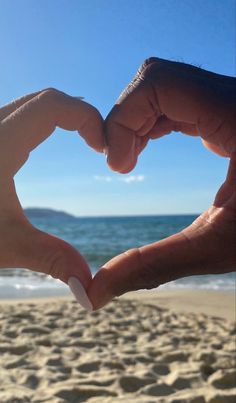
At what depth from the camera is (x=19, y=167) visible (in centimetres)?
143

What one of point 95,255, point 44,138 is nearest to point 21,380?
point 44,138

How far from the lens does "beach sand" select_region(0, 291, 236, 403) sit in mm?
3152

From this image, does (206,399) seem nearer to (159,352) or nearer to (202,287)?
(159,352)

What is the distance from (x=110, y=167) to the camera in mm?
1603

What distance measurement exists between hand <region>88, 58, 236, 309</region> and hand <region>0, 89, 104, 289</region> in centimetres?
12

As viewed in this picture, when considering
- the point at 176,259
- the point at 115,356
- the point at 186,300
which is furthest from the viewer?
the point at 186,300

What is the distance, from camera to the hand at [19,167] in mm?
1418

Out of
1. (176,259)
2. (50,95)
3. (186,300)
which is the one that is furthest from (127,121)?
(186,300)

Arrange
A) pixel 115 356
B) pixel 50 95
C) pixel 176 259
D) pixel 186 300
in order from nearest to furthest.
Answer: pixel 176 259 → pixel 50 95 → pixel 115 356 → pixel 186 300

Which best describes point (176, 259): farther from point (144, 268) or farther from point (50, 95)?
point (50, 95)

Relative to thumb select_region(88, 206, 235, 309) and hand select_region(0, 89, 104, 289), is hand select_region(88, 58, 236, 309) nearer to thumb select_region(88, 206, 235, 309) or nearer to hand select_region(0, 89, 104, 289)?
thumb select_region(88, 206, 235, 309)

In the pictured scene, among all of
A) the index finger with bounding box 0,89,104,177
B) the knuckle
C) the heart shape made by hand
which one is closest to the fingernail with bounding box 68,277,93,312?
the heart shape made by hand

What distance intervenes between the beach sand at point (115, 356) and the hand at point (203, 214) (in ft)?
6.38

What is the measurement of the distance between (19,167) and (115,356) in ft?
9.74
